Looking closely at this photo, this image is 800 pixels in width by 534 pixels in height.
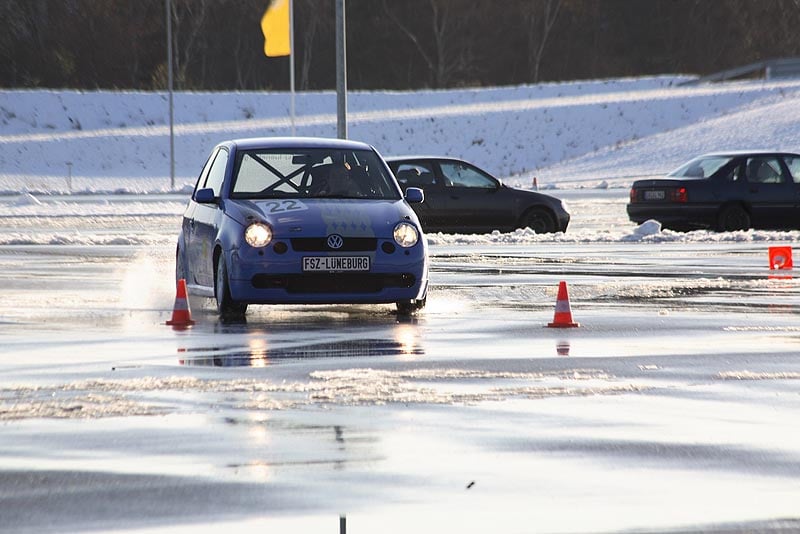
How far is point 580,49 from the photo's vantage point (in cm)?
9719

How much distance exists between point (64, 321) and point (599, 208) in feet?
96.3

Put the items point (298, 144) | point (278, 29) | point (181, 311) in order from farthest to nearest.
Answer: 1. point (278, 29)
2. point (298, 144)
3. point (181, 311)

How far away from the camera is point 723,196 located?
96.8ft

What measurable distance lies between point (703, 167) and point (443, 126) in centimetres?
4656

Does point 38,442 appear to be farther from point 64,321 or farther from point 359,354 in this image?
point 64,321

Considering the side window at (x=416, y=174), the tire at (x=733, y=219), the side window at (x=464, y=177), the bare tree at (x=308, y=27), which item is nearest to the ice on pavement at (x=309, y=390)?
the side window at (x=416, y=174)

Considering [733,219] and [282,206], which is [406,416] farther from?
[733,219]

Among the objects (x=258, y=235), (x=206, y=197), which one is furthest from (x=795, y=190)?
(x=258, y=235)

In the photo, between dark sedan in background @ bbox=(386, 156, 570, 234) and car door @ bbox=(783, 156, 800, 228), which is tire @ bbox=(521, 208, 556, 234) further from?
car door @ bbox=(783, 156, 800, 228)

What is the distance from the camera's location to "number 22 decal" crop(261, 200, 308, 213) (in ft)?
49.9

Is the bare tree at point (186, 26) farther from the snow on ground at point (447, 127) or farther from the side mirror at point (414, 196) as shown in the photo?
the side mirror at point (414, 196)

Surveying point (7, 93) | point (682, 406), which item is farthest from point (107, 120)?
point (682, 406)

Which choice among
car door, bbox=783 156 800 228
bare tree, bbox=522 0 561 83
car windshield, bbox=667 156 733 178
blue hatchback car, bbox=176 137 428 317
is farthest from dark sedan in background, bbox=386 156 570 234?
bare tree, bbox=522 0 561 83

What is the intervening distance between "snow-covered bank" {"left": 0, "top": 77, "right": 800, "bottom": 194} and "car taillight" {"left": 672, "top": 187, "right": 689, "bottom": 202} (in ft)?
109
